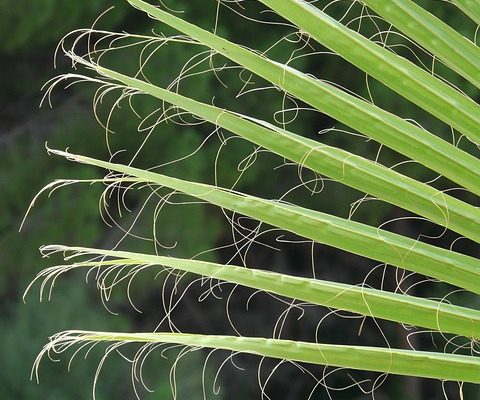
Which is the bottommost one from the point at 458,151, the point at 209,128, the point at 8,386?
the point at 8,386

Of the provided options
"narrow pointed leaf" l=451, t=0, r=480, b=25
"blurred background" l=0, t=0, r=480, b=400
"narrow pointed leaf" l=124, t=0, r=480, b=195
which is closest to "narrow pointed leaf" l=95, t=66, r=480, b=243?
"narrow pointed leaf" l=124, t=0, r=480, b=195

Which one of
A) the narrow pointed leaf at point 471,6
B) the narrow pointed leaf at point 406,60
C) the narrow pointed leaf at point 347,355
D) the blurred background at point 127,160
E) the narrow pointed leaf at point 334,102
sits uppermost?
the narrow pointed leaf at point 471,6

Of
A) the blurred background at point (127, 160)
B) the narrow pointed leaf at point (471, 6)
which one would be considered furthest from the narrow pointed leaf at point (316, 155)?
the blurred background at point (127, 160)

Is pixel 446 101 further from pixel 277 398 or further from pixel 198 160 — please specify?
pixel 277 398

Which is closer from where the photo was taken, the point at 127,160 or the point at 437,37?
the point at 437,37

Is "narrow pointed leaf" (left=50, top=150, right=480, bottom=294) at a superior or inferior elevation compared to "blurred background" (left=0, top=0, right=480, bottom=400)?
superior

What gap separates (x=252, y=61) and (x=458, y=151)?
170 millimetres

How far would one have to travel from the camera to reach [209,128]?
3.46 metres

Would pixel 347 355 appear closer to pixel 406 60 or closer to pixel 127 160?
pixel 406 60

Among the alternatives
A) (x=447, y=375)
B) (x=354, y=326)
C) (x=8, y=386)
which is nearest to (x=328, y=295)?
(x=447, y=375)

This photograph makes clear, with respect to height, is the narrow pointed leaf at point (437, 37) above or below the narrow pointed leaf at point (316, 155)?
above

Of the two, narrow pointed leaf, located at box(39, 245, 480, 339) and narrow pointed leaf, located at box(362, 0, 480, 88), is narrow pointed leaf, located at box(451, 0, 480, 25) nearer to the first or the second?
narrow pointed leaf, located at box(362, 0, 480, 88)

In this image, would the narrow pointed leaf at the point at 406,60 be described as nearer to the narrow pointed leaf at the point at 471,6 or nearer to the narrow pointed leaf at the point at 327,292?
the narrow pointed leaf at the point at 471,6

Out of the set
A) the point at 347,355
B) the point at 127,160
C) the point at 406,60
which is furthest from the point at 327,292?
the point at 127,160
